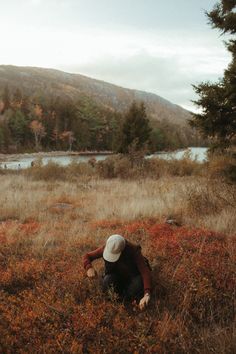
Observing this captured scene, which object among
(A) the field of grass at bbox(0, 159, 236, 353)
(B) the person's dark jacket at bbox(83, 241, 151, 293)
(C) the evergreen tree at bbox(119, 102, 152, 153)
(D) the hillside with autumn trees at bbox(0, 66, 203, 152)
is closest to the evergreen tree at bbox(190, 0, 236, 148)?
(A) the field of grass at bbox(0, 159, 236, 353)

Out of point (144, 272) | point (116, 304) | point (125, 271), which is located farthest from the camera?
point (125, 271)

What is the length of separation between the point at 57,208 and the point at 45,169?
1080cm

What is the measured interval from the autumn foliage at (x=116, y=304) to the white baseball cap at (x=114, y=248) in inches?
20.4

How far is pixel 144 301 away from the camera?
402 cm

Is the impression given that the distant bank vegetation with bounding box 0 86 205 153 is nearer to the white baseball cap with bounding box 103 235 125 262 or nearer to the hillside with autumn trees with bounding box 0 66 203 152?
the hillside with autumn trees with bounding box 0 66 203 152

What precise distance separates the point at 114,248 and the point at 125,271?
1.42 feet

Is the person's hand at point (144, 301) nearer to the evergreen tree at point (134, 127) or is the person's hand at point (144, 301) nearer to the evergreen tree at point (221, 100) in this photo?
the evergreen tree at point (221, 100)

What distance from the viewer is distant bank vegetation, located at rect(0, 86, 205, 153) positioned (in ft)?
252

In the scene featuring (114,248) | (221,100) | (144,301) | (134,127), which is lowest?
(144,301)

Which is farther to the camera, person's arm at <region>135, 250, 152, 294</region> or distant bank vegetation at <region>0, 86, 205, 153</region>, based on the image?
distant bank vegetation at <region>0, 86, 205, 153</region>

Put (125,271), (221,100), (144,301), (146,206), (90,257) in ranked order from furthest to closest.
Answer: (146,206) → (221,100) → (90,257) → (125,271) → (144,301)

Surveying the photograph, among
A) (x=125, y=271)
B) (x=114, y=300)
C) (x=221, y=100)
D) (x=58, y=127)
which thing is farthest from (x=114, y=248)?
(x=58, y=127)

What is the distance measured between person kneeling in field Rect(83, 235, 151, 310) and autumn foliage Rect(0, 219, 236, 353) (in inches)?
6.9

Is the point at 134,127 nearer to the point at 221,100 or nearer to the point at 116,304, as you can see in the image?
the point at 221,100
